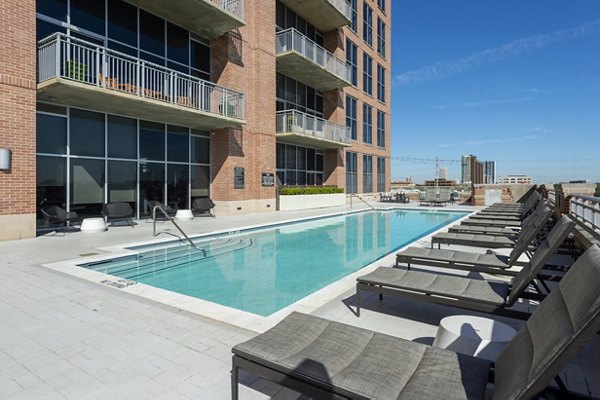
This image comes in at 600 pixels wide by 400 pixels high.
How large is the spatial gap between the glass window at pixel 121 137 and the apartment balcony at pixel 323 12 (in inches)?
453

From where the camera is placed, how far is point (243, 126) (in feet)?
52.2

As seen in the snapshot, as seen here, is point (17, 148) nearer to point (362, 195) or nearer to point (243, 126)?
point (243, 126)

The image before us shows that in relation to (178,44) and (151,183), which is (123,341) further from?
(178,44)

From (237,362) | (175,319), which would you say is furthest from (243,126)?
(237,362)

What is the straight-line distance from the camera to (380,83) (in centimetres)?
3097

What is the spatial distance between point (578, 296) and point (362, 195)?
86.0 ft

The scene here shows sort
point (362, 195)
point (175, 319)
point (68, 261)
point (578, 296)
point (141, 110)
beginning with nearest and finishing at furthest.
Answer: point (578, 296) < point (175, 319) < point (68, 261) < point (141, 110) < point (362, 195)

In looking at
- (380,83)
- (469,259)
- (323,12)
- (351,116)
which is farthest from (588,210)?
(380,83)

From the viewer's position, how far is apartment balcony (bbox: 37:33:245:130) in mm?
9320

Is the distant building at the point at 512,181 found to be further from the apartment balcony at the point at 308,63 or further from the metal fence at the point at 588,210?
the metal fence at the point at 588,210

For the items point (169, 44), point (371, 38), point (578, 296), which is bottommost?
point (578, 296)

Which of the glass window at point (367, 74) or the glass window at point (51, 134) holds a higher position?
the glass window at point (367, 74)

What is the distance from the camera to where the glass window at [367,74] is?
91.7 feet

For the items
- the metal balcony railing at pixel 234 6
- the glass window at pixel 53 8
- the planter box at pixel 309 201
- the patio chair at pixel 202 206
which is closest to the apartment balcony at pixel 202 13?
the metal balcony railing at pixel 234 6
